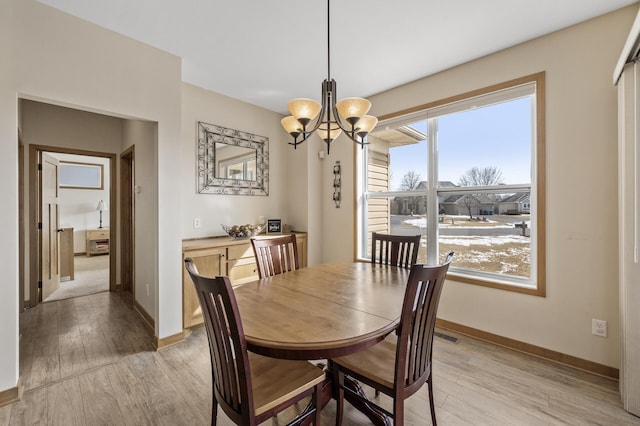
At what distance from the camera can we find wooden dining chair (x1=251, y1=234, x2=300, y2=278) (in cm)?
218

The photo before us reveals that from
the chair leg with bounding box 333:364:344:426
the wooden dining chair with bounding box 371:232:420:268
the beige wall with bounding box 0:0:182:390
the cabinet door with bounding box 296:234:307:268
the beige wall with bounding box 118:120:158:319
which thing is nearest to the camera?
the chair leg with bounding box 333:364:344:426

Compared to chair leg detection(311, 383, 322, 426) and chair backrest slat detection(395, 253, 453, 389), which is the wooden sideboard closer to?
A: chair leg detection(311, 383, 322, 426)

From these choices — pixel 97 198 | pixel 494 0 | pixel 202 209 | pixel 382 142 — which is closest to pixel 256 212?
pixel 202 209

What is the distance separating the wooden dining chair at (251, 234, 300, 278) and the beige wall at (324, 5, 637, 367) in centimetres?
199

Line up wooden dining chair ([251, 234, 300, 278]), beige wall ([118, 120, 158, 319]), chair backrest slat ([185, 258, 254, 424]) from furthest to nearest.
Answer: beige wall ([118, 120, 158, 319])
wooden dining chair ([251, 234, 300, 278])
chair backrest slat ([185, 258, 254, 424])

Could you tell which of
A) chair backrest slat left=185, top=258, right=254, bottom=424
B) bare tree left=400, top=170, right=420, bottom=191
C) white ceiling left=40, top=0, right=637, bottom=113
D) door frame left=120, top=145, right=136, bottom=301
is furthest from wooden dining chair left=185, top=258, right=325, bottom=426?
door frame left=120, top=145, right=136, bottom=301

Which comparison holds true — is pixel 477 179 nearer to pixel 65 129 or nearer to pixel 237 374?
pixel 237 374

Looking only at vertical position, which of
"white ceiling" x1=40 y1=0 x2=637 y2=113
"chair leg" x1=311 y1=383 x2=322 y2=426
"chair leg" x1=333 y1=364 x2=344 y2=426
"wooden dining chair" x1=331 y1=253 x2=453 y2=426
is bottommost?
"chair leg" x1=333 y1=364 x2=344 y2=426

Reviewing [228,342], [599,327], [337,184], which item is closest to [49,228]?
[337,184]

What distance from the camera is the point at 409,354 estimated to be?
1299 millimetres

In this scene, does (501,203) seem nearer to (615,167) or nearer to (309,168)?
(615,167)

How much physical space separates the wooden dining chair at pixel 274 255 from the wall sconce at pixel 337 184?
1546 mm

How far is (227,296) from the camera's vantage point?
3.30 feet

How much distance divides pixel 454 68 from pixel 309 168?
2.09 m
